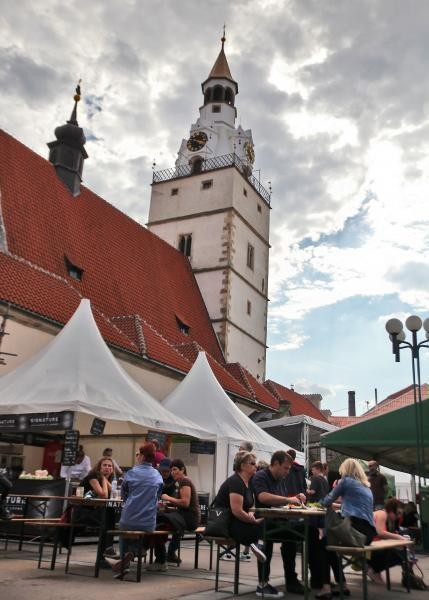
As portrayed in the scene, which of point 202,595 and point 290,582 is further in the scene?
point 290,582

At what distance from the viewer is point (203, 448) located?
14.4m

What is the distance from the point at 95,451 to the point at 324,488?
363 inches

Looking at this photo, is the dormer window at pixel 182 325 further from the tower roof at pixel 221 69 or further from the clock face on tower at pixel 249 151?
the tower roof at pixel 221 69

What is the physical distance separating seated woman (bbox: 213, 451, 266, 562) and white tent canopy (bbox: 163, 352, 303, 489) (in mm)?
7362

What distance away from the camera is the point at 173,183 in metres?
30.2

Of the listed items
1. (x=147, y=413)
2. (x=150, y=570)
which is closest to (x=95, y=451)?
(x=147, y=413)

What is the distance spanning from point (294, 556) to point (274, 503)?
0.61 meters

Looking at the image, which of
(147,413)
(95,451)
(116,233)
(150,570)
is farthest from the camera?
(116,233)

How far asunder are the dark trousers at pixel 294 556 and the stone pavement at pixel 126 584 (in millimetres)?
267

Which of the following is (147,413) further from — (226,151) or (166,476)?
(226,151)

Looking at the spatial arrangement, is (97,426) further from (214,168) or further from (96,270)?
(214,168)

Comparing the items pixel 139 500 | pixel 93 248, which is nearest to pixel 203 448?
pixel 139 500

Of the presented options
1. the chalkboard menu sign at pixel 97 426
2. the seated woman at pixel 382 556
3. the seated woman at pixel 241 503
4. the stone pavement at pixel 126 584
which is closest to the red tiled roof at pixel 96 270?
the chalkboard menu sign at pixel 97 426

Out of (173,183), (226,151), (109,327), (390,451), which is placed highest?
(226,151)
